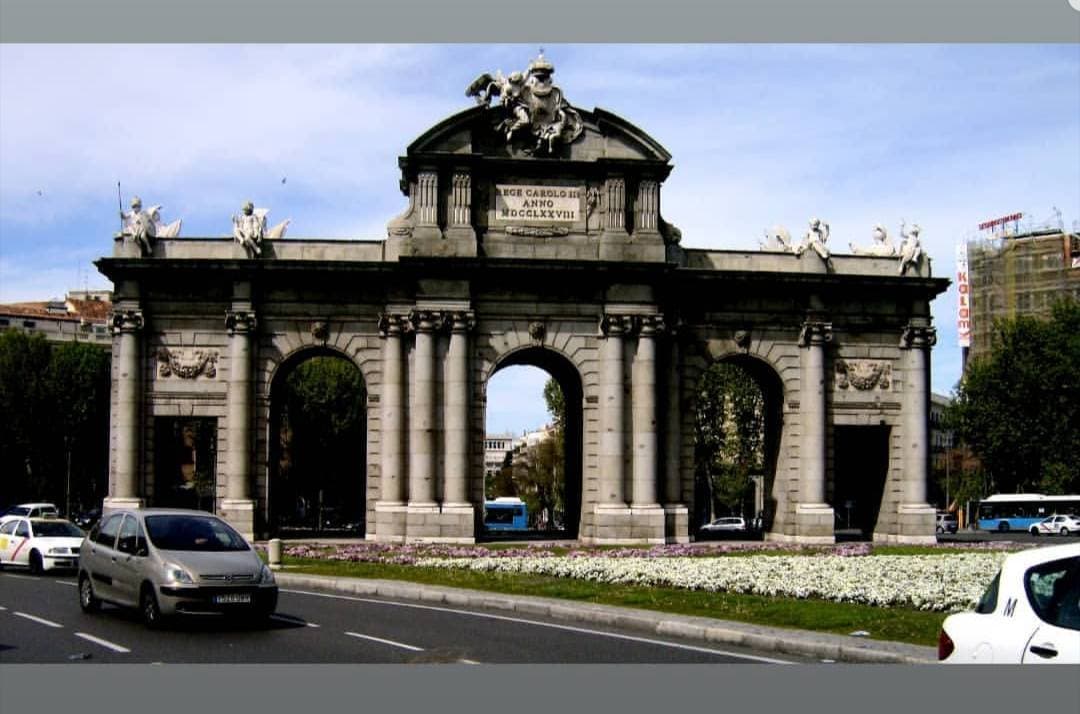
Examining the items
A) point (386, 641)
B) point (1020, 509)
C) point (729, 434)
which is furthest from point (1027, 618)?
point (729, 434)

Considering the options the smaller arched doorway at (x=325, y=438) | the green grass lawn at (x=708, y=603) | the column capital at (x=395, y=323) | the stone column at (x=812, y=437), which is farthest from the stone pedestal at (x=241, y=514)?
the smaller arched doorway at (x=325, y=438)

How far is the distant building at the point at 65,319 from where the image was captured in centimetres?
12912

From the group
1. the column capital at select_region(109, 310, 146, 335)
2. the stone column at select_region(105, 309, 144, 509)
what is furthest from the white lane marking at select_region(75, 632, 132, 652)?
the column capital at select_region(109, 310, 146, 335)

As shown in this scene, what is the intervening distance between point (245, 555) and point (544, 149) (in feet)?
98.2

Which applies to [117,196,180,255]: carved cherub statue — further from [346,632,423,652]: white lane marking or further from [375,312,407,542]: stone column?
[346,632,423,652]: white lane marking

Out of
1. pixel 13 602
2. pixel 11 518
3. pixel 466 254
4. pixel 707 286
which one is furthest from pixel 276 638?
pixel 707 286

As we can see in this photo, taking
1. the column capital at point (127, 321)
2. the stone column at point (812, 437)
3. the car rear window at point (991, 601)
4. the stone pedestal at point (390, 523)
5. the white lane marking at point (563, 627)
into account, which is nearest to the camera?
the car rear window at point (991, 601)

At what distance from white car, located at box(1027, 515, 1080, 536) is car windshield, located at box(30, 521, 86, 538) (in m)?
59.3

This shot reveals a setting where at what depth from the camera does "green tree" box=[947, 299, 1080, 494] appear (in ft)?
282

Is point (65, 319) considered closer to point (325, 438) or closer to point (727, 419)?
point (325, 438)

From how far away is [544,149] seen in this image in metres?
51.1

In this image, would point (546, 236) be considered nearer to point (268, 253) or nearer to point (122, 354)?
point (268, 253)

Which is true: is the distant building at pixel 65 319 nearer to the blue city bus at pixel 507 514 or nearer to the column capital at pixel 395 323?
the blue city bus at pixel 507 514

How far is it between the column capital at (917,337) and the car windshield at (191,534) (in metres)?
35.8
